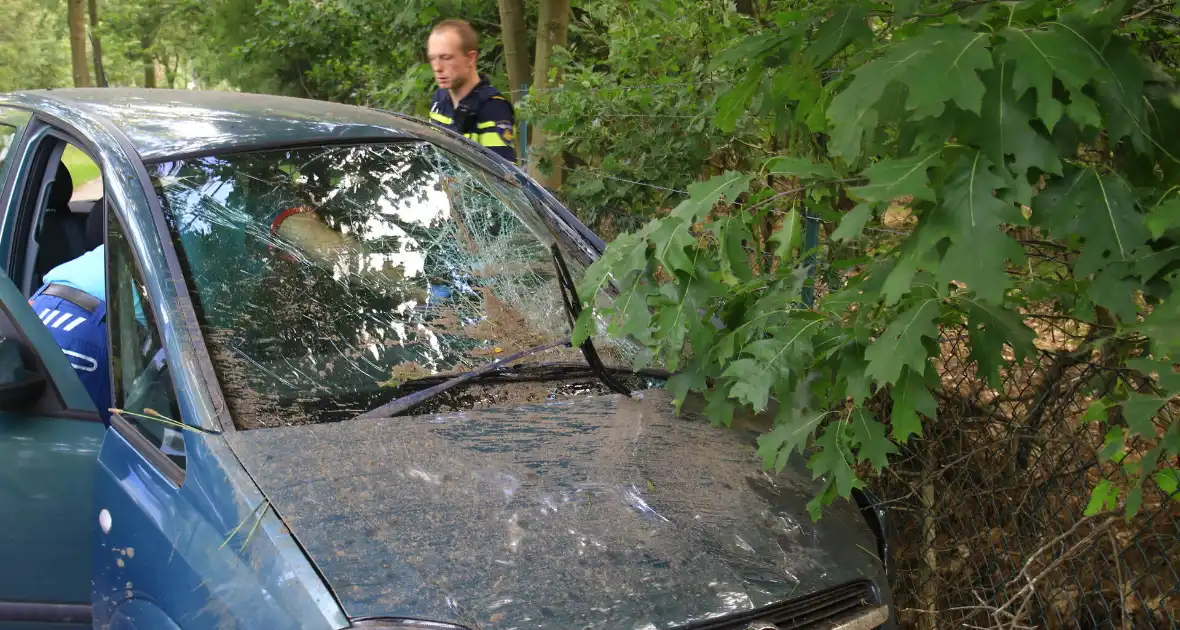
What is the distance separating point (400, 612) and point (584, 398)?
0.98m

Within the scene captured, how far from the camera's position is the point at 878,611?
7.77 ft

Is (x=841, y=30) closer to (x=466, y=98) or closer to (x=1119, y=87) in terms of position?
(x=1119, y=87)

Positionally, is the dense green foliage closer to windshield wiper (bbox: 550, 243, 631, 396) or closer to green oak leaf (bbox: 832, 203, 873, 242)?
green oak leaf (bbox: 832, 203, 873, 242)

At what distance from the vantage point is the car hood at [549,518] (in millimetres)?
1968

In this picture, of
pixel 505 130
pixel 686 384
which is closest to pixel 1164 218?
pixel 686 384

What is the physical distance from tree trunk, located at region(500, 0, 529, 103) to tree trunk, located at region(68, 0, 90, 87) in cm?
1403

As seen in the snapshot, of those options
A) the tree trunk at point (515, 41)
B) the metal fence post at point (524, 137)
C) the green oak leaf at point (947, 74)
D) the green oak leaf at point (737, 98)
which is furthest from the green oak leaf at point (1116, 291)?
the tree trunk at point (515, 41)

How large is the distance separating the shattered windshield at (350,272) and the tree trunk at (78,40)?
18.9 m

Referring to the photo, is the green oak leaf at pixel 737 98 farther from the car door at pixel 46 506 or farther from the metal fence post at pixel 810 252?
the car door at pixel 46 506

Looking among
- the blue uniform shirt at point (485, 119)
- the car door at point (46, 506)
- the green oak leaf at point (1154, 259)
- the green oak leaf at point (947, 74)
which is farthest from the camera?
the blue uniform shirt at point (485, 119)

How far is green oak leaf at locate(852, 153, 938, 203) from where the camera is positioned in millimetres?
1847

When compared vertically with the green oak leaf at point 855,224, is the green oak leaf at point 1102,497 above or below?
below

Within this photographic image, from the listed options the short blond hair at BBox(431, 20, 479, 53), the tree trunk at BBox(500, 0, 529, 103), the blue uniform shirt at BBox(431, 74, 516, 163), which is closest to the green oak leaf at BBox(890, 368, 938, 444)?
the blue uniform shirt at BBox(431, 74, 516, 163)

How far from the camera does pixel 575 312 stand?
3.04 m
